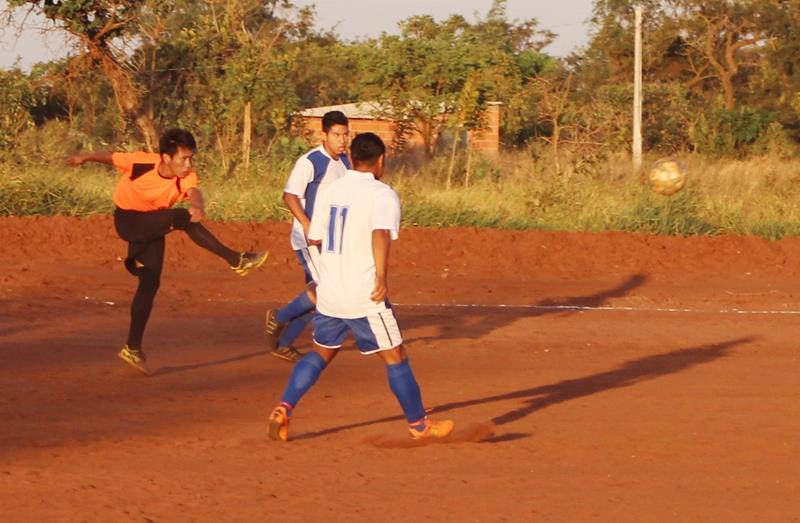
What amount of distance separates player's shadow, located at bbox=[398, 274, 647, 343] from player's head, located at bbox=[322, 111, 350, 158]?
2834mm

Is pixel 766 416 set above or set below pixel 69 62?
below

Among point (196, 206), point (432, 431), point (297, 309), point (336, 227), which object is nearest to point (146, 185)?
point (196, 206)

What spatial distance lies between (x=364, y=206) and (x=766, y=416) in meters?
3.16

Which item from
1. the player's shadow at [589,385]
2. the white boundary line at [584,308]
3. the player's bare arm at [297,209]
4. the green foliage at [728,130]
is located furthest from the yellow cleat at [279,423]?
the green foliage at [728,130]

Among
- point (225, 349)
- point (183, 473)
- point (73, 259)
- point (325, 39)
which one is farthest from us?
point (325, 39)

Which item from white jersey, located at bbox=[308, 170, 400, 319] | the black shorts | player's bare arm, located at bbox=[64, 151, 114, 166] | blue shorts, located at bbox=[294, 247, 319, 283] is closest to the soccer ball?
blue shorts, located at bbox=[294, 247, 319, 283]

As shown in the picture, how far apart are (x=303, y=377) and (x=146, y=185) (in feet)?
8.05

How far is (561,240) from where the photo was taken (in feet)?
59.4

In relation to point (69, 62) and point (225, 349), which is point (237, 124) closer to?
point (69, 62)

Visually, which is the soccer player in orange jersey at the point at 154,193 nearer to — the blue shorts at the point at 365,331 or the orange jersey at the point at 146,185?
the orange jersey at the point at 146,185

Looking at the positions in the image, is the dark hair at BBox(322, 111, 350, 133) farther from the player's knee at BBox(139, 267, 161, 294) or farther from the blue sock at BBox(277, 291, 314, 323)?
the player's knee at BBox(139, 267, 161, 294)

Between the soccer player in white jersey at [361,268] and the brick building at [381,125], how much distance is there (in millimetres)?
18358

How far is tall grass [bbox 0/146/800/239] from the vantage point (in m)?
19.0

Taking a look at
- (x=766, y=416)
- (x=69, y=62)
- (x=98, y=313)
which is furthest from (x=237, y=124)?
(x=766, y=416)
